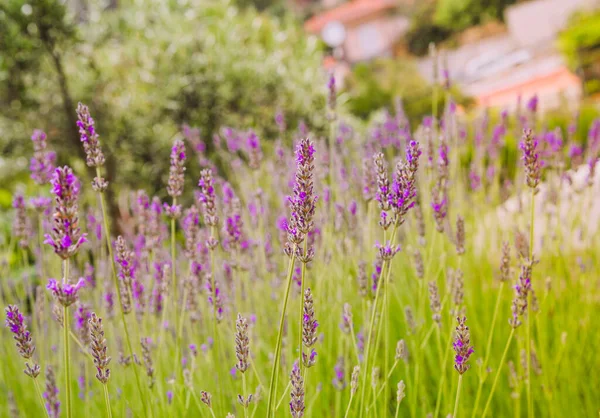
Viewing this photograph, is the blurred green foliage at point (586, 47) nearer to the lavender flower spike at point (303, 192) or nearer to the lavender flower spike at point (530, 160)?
the lavender flower spike at point (530, 160)

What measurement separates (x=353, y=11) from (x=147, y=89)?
Answer: 22.2 m

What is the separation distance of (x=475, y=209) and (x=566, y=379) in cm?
129

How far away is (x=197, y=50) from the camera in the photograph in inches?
258

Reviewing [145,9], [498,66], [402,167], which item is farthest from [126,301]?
[498,66]

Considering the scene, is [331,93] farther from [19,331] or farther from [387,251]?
[19,331]

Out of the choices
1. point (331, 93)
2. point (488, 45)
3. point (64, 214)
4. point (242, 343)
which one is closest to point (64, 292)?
point (64, 214)

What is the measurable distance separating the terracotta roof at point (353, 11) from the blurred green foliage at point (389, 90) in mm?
14479

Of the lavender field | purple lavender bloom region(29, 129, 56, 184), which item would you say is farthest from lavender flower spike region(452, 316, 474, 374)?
purple lavender bloom region(29, 129, 56, 184)

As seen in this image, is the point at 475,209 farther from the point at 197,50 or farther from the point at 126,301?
the point at 197,50

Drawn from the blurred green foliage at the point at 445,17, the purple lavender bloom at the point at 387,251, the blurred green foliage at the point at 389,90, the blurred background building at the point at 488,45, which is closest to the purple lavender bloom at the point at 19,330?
the purple lavender bloom at the point at 387,251

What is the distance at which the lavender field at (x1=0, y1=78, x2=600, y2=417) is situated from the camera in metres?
0.91

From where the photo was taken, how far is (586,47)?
43.7 ft

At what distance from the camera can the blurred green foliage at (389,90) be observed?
421 inches

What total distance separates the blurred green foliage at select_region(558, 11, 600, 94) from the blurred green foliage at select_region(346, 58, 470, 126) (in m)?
3.18
